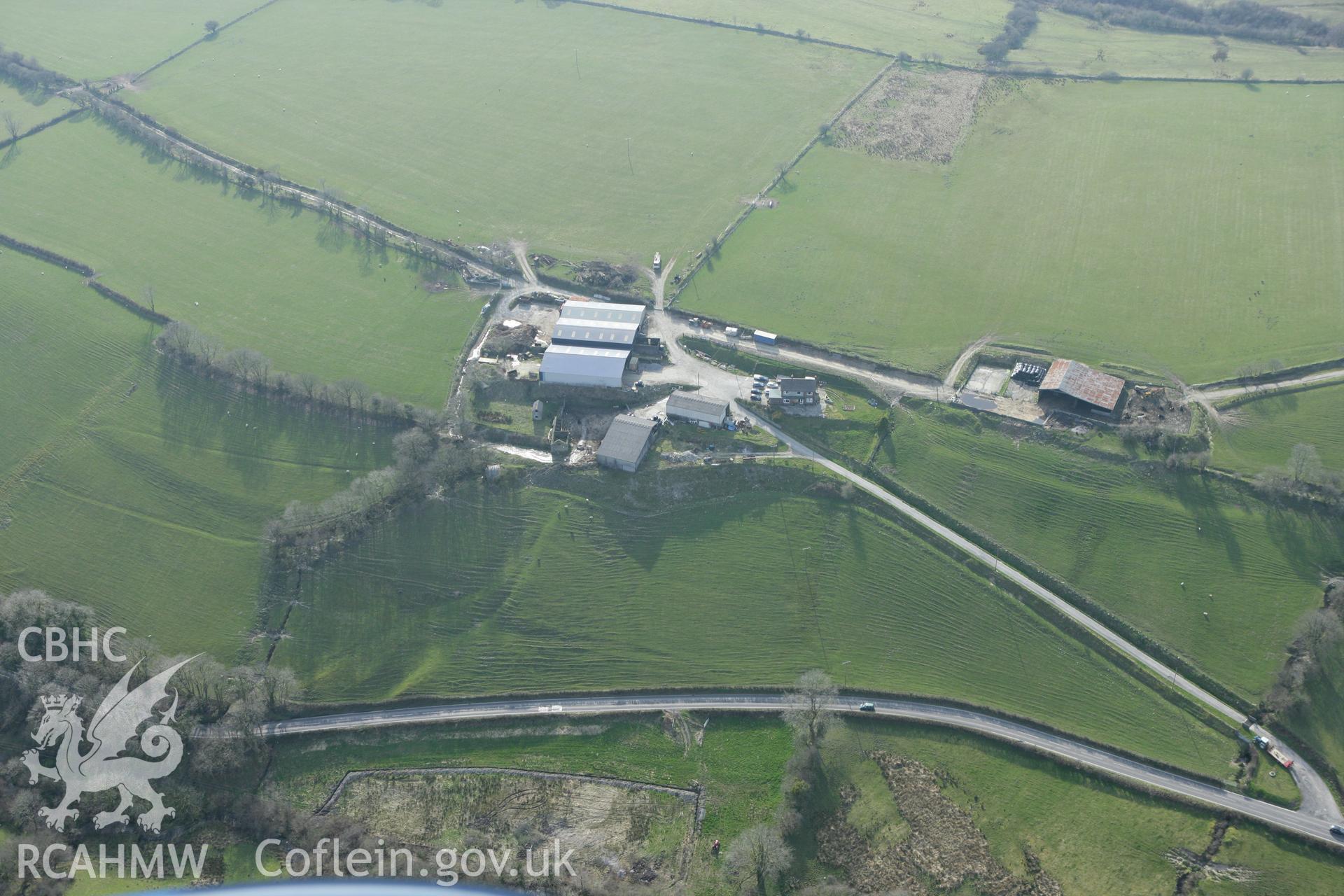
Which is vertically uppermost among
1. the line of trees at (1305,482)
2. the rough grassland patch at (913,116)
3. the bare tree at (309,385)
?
the rough grassland patch at (913,116)

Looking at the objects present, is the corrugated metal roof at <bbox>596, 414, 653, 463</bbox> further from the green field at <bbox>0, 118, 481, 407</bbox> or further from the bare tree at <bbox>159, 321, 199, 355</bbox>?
the bare tree at <bbox>159, 321, 199, 355</bbox>

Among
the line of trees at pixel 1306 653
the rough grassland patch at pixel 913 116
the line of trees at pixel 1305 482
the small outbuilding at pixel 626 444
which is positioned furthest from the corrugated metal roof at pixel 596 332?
the line of trees at pixel 1306 653

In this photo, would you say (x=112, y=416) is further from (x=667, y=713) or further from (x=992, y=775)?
(x=992, y=775)

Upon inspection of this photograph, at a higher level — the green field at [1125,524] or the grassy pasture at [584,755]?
the green field at [1125,524]

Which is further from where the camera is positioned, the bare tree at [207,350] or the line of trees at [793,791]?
the bare tree at [207,350]

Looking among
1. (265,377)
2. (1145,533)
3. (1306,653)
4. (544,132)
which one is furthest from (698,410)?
(544,132)

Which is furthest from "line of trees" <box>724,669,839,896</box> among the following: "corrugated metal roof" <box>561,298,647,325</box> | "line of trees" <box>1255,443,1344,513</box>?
"line of trees" <box>1255,443,1344,513</box>

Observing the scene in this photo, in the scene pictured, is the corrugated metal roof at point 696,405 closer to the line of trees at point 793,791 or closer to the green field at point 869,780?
the line of trees at point 793,791
